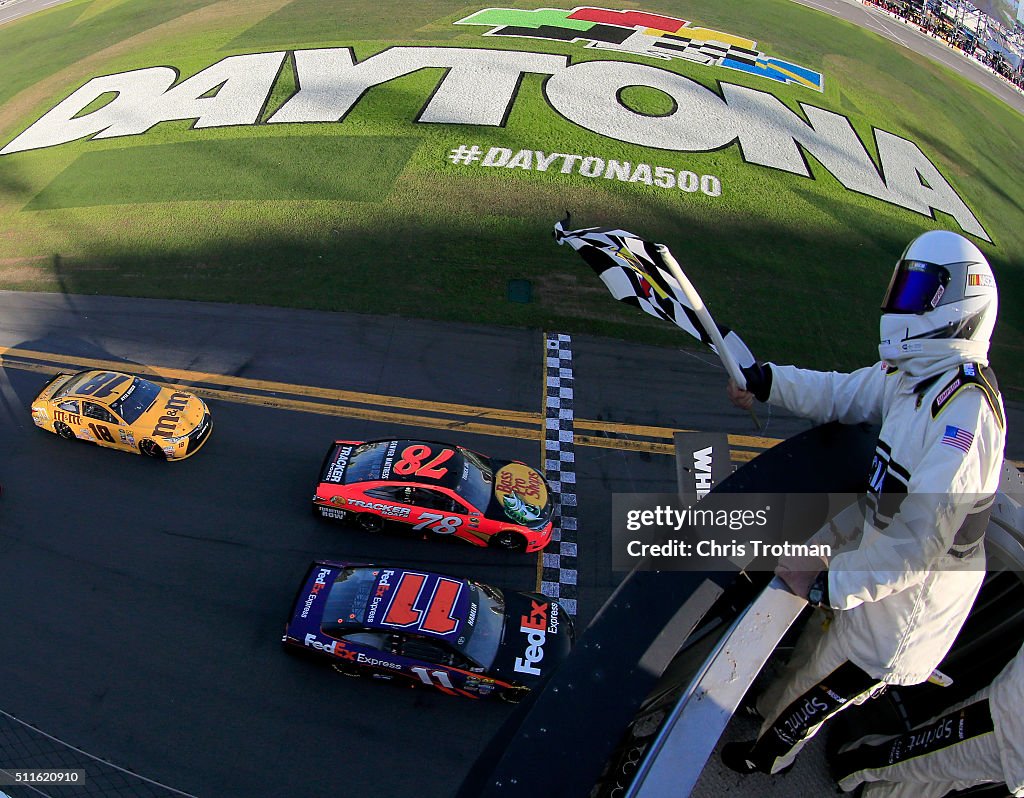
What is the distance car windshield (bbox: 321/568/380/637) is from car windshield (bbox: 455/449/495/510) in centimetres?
194

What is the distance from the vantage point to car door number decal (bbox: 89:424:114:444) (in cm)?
1238

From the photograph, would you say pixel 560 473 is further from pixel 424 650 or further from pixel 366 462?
pixel 424 650

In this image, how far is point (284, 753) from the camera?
29.4ft

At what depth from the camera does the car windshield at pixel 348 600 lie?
934 centimetres

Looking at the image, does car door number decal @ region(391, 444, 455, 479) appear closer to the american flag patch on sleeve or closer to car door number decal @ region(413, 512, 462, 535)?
car door number decal @ region(413, 512, 462, 535)

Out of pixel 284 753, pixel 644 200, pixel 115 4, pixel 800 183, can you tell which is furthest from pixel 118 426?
pixel 115 4

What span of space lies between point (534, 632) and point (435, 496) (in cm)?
261

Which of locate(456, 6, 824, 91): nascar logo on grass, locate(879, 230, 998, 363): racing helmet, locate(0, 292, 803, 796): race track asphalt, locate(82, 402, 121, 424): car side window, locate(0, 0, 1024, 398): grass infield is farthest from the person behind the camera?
locate(456, 6, 824, 91): nascar logo on grass

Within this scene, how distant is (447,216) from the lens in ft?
63.2

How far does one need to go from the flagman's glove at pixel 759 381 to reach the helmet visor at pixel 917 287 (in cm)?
67

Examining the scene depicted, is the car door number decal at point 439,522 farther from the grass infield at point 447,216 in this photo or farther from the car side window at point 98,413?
the grass infield at point 447,216

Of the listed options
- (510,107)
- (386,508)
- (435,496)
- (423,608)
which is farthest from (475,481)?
(510,107)

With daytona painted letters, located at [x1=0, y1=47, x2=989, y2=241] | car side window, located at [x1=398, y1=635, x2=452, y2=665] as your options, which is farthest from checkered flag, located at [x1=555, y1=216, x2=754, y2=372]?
daytona painted letters, located at [x1=0, y1=47, x2=989, y2=241]

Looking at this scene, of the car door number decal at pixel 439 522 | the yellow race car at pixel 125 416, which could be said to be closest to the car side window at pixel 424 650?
the car door number decal at pixel 439 522
